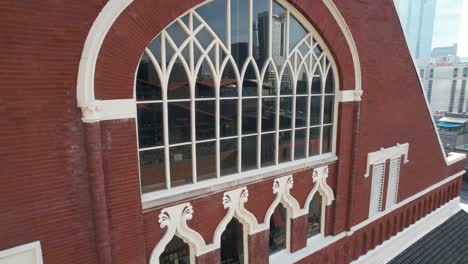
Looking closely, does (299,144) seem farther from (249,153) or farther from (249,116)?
(249,116)

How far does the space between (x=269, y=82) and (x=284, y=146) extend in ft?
5.18

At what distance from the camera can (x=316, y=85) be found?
6.94 m

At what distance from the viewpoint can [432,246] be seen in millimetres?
10742

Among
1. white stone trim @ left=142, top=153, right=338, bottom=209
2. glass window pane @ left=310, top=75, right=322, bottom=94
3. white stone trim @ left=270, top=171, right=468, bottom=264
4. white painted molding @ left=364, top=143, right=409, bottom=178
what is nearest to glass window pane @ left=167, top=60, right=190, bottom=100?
white stone trim @ left=142, top=153, right=338, bottom=209

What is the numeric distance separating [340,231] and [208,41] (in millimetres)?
6456

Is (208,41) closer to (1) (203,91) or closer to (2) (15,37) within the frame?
(1) (203,91)

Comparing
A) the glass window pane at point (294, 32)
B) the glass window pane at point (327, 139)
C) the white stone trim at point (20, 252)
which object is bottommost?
the white stone trim at point (20, 252)

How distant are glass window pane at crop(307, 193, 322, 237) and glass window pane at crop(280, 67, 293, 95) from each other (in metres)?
3.08

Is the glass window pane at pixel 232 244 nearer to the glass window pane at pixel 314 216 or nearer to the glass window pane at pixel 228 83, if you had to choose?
the glass window pane at pixel 314 216

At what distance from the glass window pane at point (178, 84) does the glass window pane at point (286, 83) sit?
2331mm

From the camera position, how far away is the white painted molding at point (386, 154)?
8320 millimetres

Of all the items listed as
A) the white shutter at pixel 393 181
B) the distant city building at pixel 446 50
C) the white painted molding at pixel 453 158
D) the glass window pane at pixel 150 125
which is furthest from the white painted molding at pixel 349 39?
the distant city building at pixel 446 50

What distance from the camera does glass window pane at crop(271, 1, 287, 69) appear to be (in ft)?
19.3

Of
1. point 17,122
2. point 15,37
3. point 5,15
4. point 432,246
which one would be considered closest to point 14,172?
point 17,122
